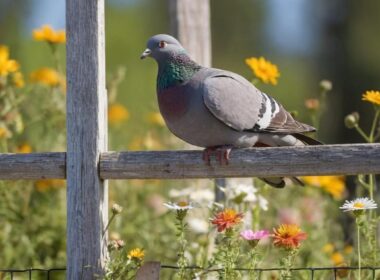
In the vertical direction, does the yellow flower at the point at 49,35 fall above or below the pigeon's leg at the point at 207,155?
above

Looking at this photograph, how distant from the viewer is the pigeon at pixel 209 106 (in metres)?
2.80

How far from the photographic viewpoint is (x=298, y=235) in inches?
103

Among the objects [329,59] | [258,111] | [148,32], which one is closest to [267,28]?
[148,32]

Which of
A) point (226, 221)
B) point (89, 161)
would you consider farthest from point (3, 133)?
point (226, 221)

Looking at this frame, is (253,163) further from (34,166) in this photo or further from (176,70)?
(34,166)

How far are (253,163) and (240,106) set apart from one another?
11.2 inches

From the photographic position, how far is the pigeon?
2797 mm

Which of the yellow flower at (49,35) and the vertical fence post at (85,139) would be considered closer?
the vertical fence post at (85,139)

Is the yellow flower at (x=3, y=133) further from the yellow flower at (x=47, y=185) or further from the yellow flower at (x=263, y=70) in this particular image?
the yellow flower at (x=263, y=70)

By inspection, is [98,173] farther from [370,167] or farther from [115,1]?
[115,1]

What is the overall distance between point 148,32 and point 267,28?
2.40 m

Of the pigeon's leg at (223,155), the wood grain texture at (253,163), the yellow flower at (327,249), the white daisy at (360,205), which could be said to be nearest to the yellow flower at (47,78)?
the wood grain texture at (253,163)

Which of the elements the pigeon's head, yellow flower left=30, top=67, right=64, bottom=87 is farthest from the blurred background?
the pigeon's head

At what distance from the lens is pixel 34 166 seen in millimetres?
2826
